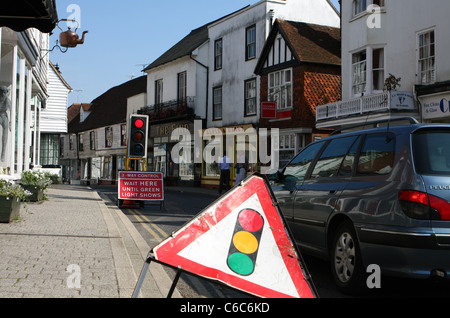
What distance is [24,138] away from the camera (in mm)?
17688

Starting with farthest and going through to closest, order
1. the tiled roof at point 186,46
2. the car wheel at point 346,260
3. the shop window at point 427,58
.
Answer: the tiled roof at point 186,46, the shop window at point 427,58, the car wheel at point 346,260

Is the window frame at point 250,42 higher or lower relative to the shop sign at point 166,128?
higher

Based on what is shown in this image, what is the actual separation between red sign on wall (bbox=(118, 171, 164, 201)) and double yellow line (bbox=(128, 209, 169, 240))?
3.42 ft

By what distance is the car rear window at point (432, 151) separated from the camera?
519 centimetres

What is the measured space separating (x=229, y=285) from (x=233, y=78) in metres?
29.6

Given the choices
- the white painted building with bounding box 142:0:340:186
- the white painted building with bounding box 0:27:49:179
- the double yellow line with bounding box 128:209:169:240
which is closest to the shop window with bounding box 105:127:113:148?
the white painted building with bounding box 142:0:340:186

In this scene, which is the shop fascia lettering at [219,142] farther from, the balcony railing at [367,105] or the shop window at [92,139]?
the shop window at [92,139]

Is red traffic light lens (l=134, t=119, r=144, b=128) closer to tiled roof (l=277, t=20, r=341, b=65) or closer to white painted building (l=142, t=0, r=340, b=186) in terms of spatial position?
tiled roof (l=277, t=20, r=341, b=65)

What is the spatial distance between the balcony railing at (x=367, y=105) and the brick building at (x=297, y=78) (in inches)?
70.0

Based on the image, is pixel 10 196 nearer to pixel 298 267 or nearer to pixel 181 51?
pixel 298 267

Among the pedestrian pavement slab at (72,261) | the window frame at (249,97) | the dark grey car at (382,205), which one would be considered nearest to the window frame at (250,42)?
the window frame at (249,97)

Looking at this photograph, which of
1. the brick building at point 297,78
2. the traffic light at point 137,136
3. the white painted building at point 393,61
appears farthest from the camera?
the brick building at point 297,78

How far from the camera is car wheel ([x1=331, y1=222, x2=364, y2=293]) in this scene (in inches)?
217

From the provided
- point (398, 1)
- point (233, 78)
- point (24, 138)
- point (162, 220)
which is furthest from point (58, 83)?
point (162, 220)
